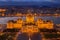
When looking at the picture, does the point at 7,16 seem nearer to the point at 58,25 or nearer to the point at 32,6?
the point at 32,6

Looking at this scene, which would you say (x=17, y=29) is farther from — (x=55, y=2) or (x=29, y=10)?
(x=55, y=2)

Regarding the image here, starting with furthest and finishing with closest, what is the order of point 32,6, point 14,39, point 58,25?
point 58,25 → point 32,6 → point 14,39

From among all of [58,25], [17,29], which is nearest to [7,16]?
[17,29]

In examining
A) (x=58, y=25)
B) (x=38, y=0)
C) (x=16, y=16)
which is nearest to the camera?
(x=38, y=0)

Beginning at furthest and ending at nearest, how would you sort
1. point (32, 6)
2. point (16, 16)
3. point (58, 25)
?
1. point (16, 16)
2. point (58, 25)
3. point (32, 6)

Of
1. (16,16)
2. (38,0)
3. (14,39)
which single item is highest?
(38,0)

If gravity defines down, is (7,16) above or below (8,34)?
above

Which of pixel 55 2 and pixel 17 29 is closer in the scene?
pixel 55 2

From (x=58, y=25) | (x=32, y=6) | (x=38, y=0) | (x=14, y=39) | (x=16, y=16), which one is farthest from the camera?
(x=16, y=16)

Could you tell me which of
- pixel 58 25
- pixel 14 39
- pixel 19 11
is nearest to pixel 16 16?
pixel 19 11
